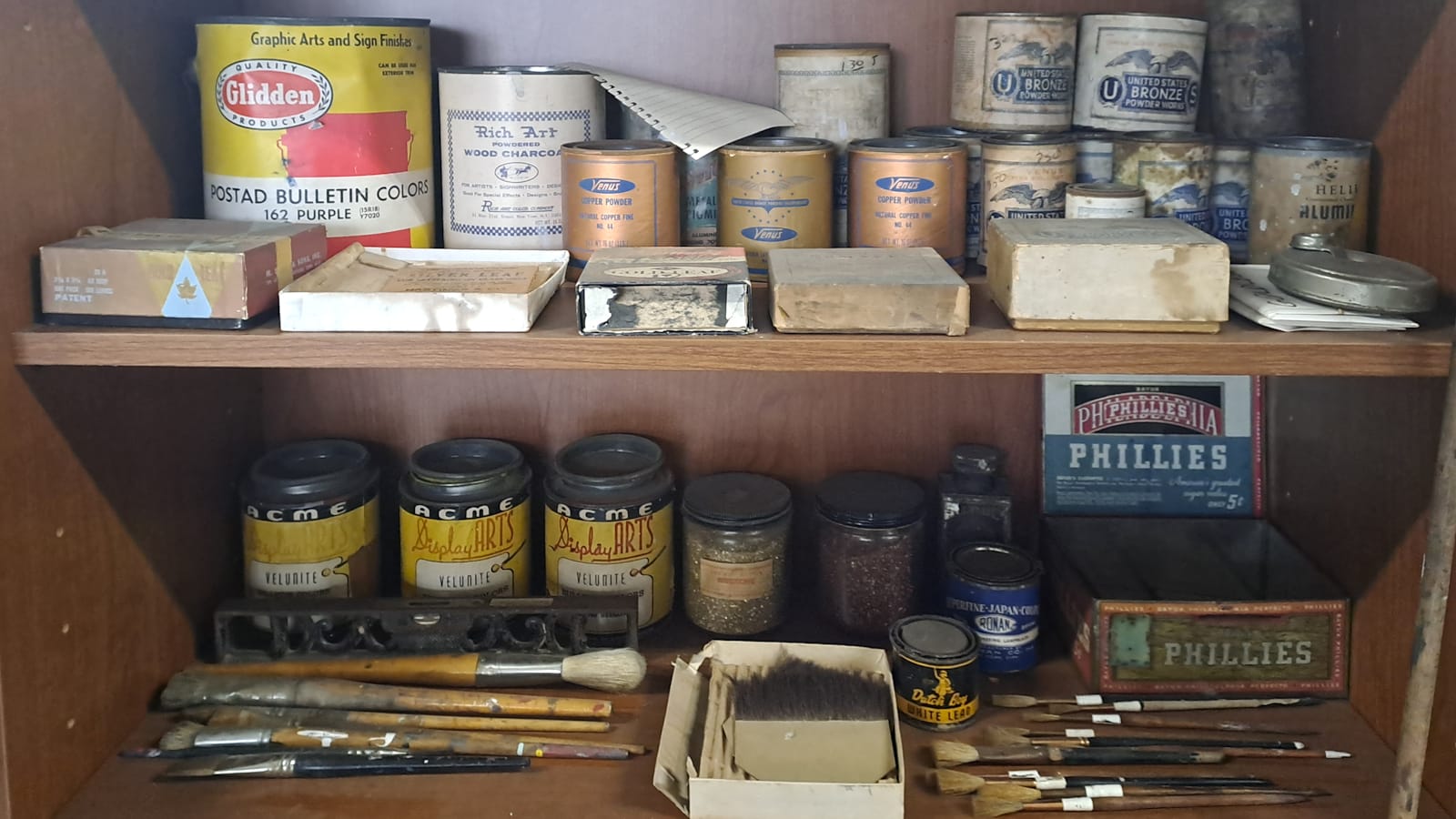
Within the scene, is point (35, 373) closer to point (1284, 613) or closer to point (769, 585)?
point (769, 585)

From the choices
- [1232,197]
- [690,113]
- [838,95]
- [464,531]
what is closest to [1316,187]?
[1232,197]

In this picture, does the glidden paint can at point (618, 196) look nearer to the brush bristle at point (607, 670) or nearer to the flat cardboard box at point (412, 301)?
the flat cardboard box at point (412, 301)

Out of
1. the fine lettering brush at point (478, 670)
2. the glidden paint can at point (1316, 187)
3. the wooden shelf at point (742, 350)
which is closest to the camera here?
the wooden shelf at point (742, 350)

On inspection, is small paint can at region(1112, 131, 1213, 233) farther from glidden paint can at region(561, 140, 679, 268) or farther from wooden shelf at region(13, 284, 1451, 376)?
glidden paint can at region(561, 140, 679, 268)

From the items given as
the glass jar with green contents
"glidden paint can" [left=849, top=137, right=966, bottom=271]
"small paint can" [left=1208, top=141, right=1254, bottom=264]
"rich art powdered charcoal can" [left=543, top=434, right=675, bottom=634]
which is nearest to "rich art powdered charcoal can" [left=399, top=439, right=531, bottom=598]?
"rich art powdered charcoal can" [left=543, top=434, right=675, bottom=634]

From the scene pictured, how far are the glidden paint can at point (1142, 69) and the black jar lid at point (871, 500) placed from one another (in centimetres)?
34

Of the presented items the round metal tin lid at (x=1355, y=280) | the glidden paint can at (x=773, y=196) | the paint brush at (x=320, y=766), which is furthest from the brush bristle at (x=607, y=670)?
the round metal tin lid at (x=1355, y=280)

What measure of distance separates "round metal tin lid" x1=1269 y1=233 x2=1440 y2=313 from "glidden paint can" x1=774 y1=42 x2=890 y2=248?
32cm

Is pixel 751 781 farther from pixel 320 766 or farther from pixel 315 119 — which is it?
pixel 315 119

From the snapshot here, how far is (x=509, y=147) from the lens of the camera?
0.96 m

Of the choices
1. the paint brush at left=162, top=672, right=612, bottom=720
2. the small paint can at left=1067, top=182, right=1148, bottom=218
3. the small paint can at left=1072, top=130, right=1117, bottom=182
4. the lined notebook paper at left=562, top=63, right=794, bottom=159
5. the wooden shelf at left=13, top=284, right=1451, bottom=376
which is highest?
the lined notebook paper at left=562, top=63, right=794, bottom=159

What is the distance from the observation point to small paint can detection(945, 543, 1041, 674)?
3.36ft

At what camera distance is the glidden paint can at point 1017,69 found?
0.97m

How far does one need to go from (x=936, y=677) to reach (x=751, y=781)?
19 centimetres
